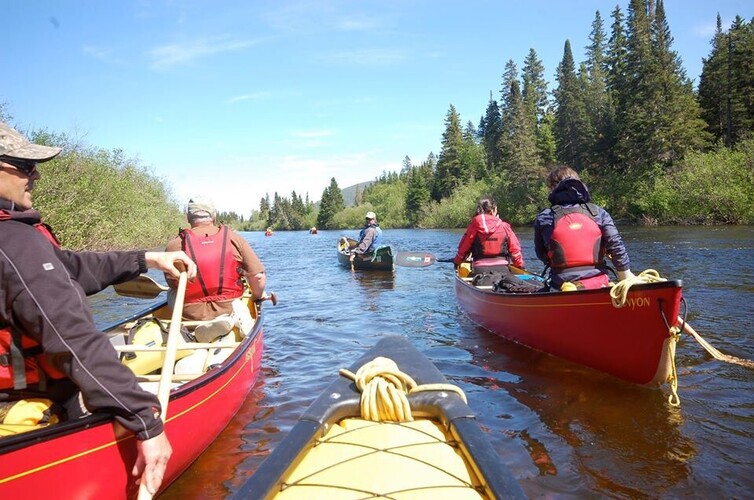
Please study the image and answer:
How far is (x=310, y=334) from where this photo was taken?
26.0 feet

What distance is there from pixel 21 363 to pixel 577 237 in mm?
4845

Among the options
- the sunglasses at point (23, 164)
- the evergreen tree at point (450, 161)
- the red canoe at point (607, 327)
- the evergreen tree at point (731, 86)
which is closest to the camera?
the sunglasses at point (23, 164)

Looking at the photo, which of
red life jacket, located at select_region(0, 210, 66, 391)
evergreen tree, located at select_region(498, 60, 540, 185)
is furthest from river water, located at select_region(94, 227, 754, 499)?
evergreen tree, located at select_region(498, 60, 540, 185)

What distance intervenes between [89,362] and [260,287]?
339cm

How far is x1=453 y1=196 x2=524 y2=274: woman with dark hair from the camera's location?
793cm

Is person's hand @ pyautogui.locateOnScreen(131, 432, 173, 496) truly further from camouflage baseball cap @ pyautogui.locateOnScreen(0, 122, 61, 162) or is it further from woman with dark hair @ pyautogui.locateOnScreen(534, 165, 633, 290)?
woman with dark hair @ pyautogui.locateOnScreen(534, 165, 633, 290)

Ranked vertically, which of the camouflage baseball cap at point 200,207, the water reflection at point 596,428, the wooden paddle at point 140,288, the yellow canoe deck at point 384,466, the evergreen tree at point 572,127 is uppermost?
the evergreen tree at point 572,127

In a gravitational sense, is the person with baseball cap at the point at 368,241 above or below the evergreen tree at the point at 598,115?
below

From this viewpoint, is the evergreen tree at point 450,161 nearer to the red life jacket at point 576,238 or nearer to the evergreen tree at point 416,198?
the evergreen tree at point 416,198

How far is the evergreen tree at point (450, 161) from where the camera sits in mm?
61750

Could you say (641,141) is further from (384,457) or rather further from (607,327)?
(384,457)

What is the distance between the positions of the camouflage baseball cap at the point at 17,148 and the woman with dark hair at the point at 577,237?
464 centimetres

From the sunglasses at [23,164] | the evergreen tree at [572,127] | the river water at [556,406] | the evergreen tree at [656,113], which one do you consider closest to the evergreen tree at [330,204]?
the evergreen tree at [572,127]

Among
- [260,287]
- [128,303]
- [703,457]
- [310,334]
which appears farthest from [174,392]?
[128,303]
